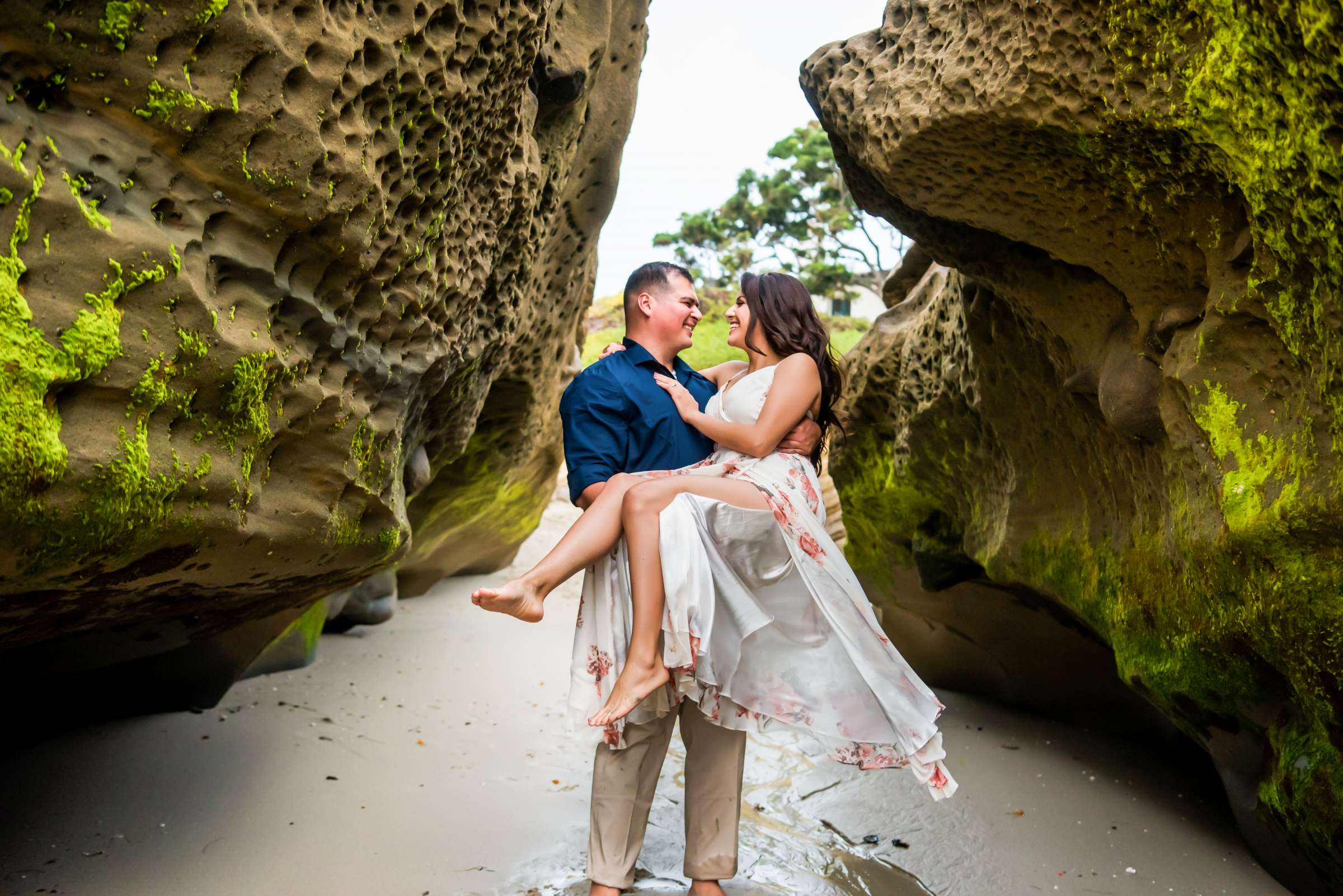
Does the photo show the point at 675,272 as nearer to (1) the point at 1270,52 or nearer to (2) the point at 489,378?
(2) the point at 489,378

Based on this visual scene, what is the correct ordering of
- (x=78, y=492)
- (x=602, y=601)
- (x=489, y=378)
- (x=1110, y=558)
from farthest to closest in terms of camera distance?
(x=489, y=378) < (x=1110, y=558) < (x=602, y=601) < (x=78, y=492)

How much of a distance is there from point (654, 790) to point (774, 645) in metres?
0.63

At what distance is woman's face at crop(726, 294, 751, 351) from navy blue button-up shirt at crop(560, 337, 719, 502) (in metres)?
0.32

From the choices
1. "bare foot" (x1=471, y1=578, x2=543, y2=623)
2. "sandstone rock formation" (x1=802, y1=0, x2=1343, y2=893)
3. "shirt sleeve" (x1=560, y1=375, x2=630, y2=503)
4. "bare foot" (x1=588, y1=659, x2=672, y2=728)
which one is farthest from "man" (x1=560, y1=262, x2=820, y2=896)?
"sandstone rock formation" (x1=802, y1=0, x2=1343, y2=893)

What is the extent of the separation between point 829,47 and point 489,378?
6.56 feet

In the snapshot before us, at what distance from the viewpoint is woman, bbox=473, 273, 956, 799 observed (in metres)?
3.13

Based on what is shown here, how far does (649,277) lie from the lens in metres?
3.80

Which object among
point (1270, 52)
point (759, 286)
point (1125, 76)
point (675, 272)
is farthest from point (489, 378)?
point (1270, 52)

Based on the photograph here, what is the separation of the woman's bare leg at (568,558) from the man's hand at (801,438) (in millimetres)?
574

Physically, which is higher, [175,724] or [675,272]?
[675,272]

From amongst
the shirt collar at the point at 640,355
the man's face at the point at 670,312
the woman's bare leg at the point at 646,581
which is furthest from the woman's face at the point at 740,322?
the woman's bare leg at the point at 646,581

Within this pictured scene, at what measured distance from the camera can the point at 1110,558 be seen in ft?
13.1

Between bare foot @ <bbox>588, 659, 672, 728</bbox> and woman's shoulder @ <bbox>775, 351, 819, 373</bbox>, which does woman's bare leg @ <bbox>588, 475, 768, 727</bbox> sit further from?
woman's shoulder @ <bbox>775, 351, 819, 373</bbox>

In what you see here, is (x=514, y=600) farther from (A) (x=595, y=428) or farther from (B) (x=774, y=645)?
(B) (x=774, y=645)
